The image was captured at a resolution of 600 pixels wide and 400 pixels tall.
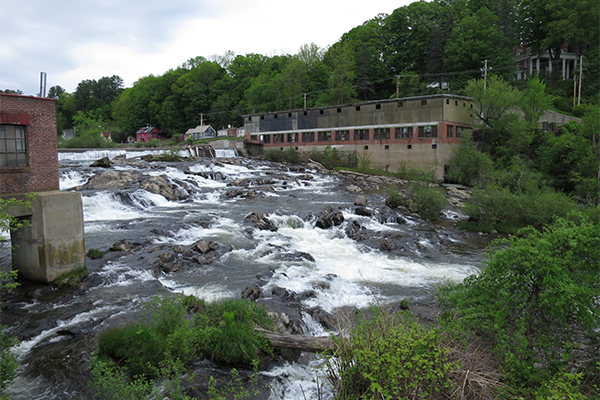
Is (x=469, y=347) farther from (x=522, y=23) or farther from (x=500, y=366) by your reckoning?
(x=522, y=23)

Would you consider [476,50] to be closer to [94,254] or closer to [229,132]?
[229,132]

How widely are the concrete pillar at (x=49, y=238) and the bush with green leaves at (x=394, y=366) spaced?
Result: 1086 cm

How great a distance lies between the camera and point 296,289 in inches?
516

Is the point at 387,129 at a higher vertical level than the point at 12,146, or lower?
higher

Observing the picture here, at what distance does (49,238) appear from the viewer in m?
12.5

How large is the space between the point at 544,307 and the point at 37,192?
14.3m

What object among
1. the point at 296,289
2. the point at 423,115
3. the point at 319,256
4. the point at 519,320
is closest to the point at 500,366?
the point at 519,320

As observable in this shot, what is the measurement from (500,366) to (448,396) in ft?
4.24

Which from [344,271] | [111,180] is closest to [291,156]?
[111,180]

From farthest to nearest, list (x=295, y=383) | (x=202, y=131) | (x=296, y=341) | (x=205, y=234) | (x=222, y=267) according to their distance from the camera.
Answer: (x=202, y=131)
(x=205, y=234)
(x=222, y=267)
(x=296, y=341)
(x=295, y=383)

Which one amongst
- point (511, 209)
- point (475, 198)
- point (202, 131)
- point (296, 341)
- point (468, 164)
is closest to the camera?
point (296, 341)

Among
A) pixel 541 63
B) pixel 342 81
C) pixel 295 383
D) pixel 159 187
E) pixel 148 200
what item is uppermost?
pixel 541 63

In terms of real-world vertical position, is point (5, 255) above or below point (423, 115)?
below

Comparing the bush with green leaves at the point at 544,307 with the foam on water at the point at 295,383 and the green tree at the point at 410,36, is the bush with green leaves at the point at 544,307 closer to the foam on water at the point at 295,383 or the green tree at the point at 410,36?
the foam on water at the point at 295,383
